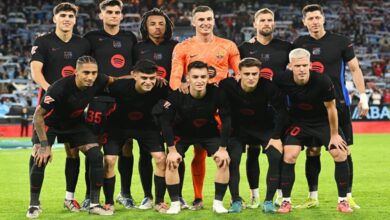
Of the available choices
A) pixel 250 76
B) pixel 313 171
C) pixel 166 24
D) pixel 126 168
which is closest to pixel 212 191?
pixel 126 168

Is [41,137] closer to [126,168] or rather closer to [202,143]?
[126,168]

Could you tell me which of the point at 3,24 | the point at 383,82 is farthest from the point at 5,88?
the point at 383,82

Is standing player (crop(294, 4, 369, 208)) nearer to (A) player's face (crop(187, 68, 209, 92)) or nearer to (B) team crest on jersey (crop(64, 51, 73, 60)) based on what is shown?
(A) player's face (crop(187, 68, 209, 92))

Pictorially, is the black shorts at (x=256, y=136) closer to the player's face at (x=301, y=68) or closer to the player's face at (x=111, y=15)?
the player's face at (x=301, y=68)

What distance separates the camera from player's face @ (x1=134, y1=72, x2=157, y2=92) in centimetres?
875

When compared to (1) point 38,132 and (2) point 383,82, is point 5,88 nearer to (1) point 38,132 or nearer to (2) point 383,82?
(2) point 383,82

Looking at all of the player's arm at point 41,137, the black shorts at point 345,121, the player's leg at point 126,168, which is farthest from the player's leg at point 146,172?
the black shorts at point 345,121

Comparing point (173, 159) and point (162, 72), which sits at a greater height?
point (162, 72)

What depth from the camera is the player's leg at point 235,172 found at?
8.75m

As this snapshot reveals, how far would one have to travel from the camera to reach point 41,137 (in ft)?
27.9

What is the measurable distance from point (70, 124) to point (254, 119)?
2121 millimetres

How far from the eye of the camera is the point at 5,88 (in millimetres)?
28766

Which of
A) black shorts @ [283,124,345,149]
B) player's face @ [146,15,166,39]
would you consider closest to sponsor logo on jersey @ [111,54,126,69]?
player's face @ [146,15,166,39]

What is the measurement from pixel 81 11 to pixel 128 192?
27023 millimetres
